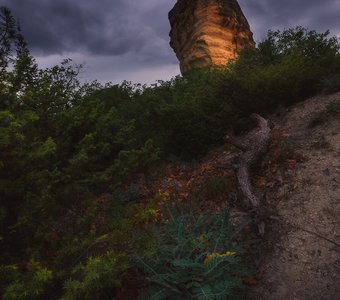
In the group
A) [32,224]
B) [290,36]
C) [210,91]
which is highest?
[290,36]

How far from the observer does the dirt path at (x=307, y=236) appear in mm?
4055

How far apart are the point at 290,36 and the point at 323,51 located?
2.10 m

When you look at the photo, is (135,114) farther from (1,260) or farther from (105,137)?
(1,260)

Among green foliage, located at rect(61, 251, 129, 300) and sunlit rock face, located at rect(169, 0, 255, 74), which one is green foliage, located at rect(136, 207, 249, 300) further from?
sunlit rock face, located at rect(169, 0, 255, 74)

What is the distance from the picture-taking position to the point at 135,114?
12.4m

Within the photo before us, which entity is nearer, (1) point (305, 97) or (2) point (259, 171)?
(2) point (259, 171)

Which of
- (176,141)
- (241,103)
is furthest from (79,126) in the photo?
(241,103)

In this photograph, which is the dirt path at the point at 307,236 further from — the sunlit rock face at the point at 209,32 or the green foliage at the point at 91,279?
the sunlit rock face at the point at 209,32

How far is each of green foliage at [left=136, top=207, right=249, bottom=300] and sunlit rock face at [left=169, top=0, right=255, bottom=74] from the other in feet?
58.4

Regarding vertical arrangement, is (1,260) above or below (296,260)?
above

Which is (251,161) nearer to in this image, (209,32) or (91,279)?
(91,279)

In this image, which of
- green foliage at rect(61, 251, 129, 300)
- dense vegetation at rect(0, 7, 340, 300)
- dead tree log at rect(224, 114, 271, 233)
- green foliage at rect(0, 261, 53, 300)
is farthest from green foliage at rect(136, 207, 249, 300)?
dead tree log at rect(224, 114, 271, 233)

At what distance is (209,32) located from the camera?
21.5 metres

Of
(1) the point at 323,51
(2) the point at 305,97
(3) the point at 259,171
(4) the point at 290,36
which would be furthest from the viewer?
(4) the point at 290,36
